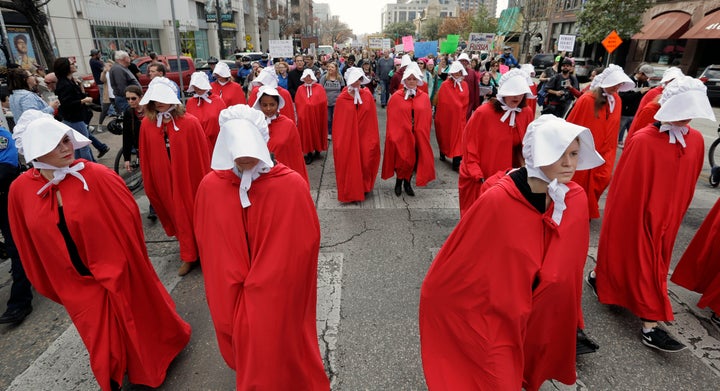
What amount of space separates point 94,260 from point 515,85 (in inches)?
149

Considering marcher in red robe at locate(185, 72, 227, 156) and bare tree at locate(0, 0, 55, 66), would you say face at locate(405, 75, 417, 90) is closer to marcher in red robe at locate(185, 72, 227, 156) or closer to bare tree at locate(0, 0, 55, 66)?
marcher in red robe at locate(185, 72, 227, 156)

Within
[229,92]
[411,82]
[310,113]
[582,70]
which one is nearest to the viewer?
[411,82]

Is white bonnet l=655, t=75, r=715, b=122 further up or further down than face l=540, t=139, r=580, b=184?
further up

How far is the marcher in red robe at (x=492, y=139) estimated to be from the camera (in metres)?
4.34

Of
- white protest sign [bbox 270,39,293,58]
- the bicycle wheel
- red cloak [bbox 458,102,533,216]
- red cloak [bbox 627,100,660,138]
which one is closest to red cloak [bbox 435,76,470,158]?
red cloak [bbox 627,100,660,138]

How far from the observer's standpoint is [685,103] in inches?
126

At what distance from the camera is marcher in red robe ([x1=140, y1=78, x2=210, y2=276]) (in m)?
4.44

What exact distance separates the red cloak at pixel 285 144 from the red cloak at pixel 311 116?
13.4 feet

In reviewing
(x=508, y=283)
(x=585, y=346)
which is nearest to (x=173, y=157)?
(x=508, y=283)

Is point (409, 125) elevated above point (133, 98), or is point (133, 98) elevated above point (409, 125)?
point (133, 98)

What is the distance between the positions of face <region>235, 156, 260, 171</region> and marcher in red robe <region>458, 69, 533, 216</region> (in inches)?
103

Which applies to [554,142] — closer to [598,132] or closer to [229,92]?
[598,132]

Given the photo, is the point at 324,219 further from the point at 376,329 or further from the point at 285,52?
the point at 285,52

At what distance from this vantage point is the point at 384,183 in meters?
7.64
